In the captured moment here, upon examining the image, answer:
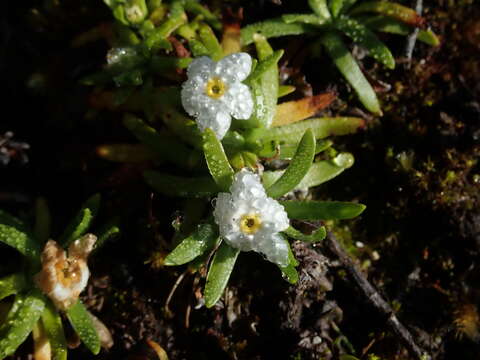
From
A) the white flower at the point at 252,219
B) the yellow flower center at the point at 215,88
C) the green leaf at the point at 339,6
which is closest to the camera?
the white flower at the point at 252,219

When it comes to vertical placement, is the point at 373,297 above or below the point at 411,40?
below

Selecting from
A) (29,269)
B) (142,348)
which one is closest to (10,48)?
(29,269)

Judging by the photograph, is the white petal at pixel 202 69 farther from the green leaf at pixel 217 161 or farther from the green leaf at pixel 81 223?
the green leaf at pixel 81 223

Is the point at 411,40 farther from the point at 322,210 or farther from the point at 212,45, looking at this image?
the point at 322,210

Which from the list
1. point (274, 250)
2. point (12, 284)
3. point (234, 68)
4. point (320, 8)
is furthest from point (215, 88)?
point (12, 284)

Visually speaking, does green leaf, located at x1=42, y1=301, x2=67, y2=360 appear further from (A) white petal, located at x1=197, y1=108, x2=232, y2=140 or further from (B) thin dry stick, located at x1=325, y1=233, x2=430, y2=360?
(B) thin dry stick, located at x1=325, y1=233, x2=430, y2=360

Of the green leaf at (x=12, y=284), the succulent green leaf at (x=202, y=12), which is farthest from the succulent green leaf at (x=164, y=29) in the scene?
the green leaf at (x=12, y=284)
